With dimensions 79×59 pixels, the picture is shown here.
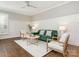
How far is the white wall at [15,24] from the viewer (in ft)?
21.9

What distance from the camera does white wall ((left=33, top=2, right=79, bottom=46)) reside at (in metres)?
3.89

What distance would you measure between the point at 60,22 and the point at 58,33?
2.66ft

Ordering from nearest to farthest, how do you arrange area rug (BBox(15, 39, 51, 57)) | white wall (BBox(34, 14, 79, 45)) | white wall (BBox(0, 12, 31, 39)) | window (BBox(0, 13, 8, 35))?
area rug (BBox(15, 39, 51, 57))
white wall (BBox(34, 14, 79, 45))
window (BBox(0, 13, 8, 35))
white wall (BBox(0, 12, 31, 39))

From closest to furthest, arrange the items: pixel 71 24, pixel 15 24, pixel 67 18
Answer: pixel 71 24, pixel 67 18, pixel 15 24

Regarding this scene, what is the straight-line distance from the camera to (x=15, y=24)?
23.2 feet

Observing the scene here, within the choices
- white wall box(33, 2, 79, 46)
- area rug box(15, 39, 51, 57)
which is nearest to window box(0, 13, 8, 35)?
area rug box(15, 39, 51, 57)

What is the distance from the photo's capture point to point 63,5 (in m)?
4.43

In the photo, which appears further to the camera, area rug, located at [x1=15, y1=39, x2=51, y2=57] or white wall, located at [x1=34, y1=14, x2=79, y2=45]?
white wall, located at [x1=34, y1=14, x2=79, y2=45]

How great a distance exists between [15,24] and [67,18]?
5.17 m

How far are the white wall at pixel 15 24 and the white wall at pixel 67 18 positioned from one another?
3.15 meters

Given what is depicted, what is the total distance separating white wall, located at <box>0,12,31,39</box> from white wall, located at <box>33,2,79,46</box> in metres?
3.15

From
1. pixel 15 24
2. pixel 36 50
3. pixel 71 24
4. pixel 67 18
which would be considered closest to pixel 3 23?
pixel 15 24

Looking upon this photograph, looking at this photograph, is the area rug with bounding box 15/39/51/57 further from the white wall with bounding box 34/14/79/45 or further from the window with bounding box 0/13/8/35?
the window with bounding box 0/13/8/35

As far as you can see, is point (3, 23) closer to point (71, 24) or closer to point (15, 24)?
point (15, 24)
